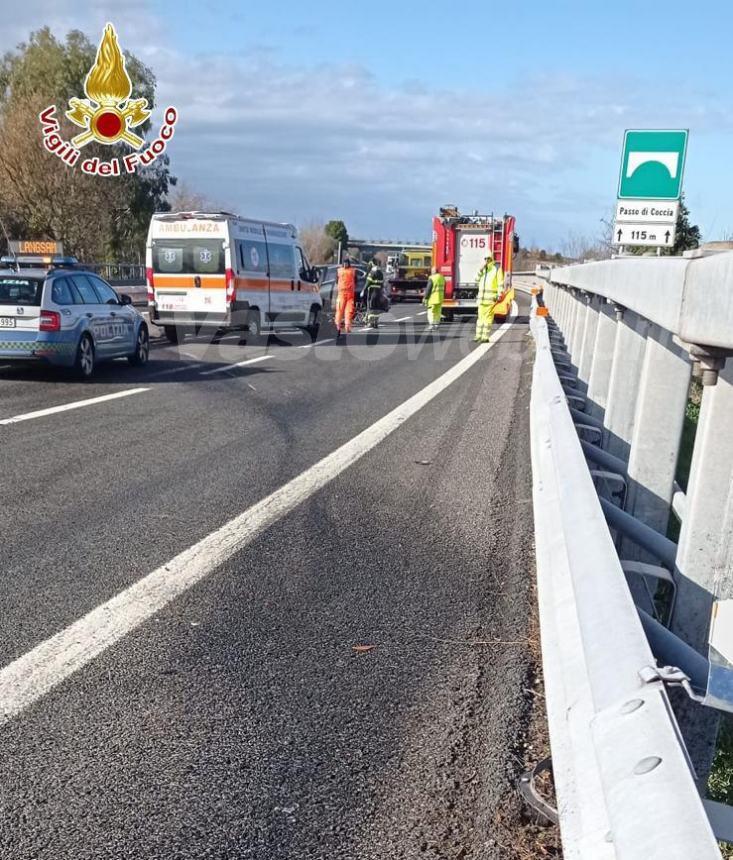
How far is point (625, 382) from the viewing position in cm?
544

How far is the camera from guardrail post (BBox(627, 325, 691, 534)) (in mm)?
3766

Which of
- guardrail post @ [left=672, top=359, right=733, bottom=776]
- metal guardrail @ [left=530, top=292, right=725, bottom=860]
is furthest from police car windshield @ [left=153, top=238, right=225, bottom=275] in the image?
guardrail post @ [left=672, top=359, right=733, bottom=776]

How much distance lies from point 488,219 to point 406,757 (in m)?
27.6

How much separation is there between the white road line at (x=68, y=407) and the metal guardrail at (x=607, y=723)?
8.05 metres

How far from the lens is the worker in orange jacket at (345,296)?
23.6m

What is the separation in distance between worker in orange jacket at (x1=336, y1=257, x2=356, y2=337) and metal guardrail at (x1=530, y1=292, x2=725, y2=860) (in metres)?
20.6

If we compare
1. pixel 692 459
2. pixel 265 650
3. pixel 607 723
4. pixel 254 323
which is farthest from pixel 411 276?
pixel 607 723

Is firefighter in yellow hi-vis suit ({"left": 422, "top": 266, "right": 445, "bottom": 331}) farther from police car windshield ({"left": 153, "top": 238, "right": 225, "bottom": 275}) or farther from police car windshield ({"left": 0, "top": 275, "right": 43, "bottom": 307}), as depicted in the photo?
police car windshield ({"left": 0, "top": 275, "right": 43, "bottom": 307})

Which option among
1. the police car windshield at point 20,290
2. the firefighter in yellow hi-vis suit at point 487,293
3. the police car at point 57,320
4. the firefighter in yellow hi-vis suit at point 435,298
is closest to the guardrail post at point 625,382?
the police car at point 57,320

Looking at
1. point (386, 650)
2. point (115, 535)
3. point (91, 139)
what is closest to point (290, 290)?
point (115, 535)

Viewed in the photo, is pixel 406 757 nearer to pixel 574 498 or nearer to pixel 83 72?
pixel 574 498

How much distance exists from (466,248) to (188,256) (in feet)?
38.3

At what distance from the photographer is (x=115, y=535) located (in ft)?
19.5

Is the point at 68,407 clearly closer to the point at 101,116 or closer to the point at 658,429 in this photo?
the point at 658,429
